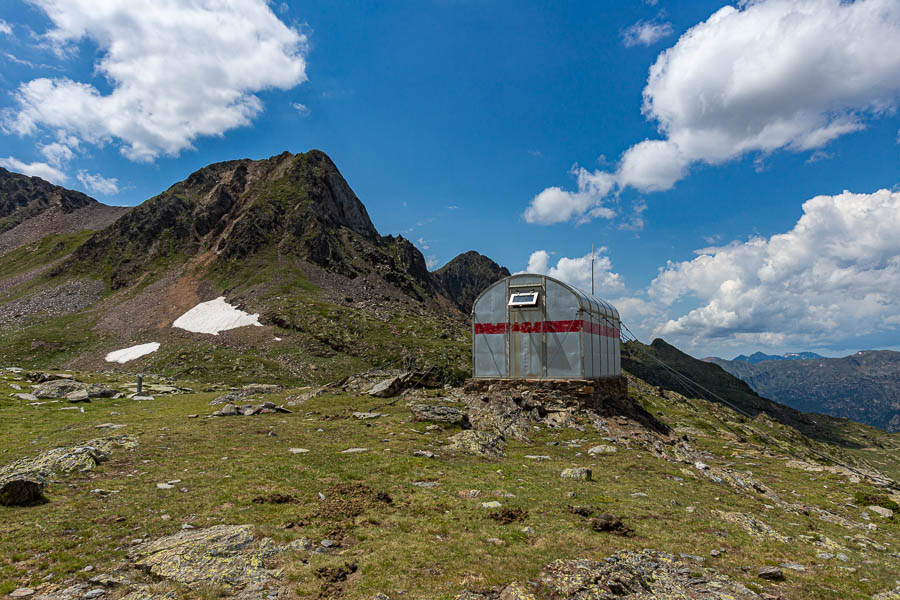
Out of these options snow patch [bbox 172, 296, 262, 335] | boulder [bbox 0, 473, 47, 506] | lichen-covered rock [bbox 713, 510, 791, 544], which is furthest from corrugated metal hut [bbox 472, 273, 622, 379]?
snow patch [bbox 172, 296, 262, 335]

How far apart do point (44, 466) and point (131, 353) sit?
70.9 m

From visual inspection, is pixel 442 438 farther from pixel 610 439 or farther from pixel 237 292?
pixel 237 292

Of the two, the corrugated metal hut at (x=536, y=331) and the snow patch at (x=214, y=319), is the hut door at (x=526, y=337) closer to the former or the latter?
the corrugated metal hut at (x=536, y=331)

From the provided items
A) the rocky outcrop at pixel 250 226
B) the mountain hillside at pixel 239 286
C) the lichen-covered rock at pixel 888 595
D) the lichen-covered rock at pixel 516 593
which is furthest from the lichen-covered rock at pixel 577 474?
the rocky outcrop at pixel 250 226

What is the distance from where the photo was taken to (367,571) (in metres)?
8.35

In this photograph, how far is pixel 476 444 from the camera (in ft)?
64.8

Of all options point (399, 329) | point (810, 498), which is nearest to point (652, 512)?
point (810, 498)

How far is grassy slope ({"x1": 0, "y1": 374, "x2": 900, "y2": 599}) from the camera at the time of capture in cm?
853

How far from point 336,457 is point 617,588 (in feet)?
39.6

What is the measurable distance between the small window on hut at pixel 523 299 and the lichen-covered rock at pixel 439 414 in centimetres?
977

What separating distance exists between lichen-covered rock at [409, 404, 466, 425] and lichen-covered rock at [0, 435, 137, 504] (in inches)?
513

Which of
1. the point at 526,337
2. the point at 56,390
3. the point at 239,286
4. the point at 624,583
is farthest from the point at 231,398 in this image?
the point at 239,286

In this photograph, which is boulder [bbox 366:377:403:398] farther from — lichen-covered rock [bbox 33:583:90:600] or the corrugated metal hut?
lichen-covered rock [bbox 33:583:90:600]

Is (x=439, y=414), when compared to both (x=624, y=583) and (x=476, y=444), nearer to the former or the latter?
(x=476, y=444)
